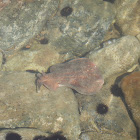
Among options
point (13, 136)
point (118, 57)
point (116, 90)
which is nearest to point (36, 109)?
point (13, 136)

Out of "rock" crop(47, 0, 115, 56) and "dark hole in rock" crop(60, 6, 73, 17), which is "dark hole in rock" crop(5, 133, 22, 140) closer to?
"rock" crop(47, 0, 115, 56)

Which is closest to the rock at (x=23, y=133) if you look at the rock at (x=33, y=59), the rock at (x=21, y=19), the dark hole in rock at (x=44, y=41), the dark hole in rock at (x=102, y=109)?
the dark hole in rock at (x=102, y=109)

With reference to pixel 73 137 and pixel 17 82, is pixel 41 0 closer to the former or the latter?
pixel 17 82

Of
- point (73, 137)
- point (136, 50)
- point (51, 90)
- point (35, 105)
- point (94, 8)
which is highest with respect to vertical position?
point (94, 8)

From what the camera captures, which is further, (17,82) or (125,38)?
(125,38)

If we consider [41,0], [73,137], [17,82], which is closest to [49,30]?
[41,0]

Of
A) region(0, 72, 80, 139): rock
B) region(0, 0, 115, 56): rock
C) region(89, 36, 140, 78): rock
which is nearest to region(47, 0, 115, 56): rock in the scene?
region(0, 0, 115, 56): rock
